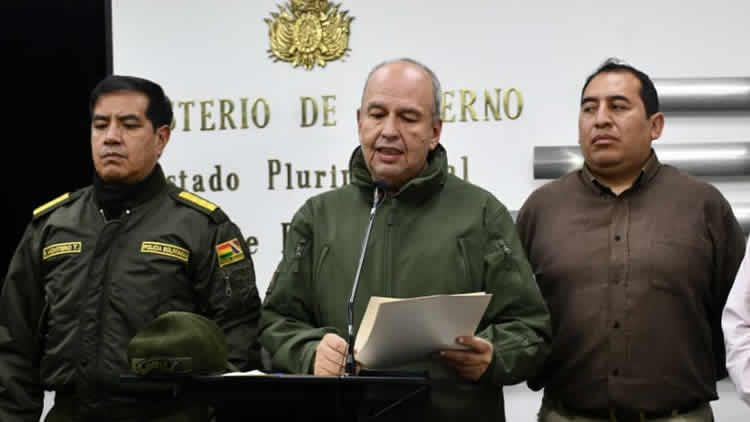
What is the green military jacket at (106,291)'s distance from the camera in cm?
261

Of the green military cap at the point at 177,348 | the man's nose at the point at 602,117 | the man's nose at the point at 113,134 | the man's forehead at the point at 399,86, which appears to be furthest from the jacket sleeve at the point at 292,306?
the man's nose at the point at 602,117

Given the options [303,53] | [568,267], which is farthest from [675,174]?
[303,53]

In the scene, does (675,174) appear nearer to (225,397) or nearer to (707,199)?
(707,199)

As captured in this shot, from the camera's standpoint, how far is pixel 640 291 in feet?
8.52

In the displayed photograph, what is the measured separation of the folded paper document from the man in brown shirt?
2.43ft

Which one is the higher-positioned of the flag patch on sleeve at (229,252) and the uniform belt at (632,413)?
the flag patch on sleeve at (229,252)

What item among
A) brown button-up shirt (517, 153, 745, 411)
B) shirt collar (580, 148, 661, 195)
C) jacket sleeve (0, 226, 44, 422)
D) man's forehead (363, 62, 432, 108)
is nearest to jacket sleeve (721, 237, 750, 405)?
brown button-up shirt (517, 153, 745, 411)

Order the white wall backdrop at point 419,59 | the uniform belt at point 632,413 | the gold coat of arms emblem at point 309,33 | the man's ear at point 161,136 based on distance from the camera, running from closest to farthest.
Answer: the uniform belt at point 632,413 → the man's ear at point 161,136 → the white wall backdrop at point 419,59 → the gold coat of arms emblem at point 309,33

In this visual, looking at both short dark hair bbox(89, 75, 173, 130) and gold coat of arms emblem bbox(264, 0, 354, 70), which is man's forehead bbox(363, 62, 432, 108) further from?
gold coat of arms emblem bbox(264, 0, 354, 70)

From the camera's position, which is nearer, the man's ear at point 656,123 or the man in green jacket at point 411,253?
the man in green jacket at point 411,253

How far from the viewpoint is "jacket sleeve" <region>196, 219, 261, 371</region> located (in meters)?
2.67

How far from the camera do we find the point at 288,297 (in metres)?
2.39

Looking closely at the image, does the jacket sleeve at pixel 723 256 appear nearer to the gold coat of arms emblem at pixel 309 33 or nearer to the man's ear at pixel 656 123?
the man's ear at pixel 656 123

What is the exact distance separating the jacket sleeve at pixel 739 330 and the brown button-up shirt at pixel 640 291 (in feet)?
0.72
